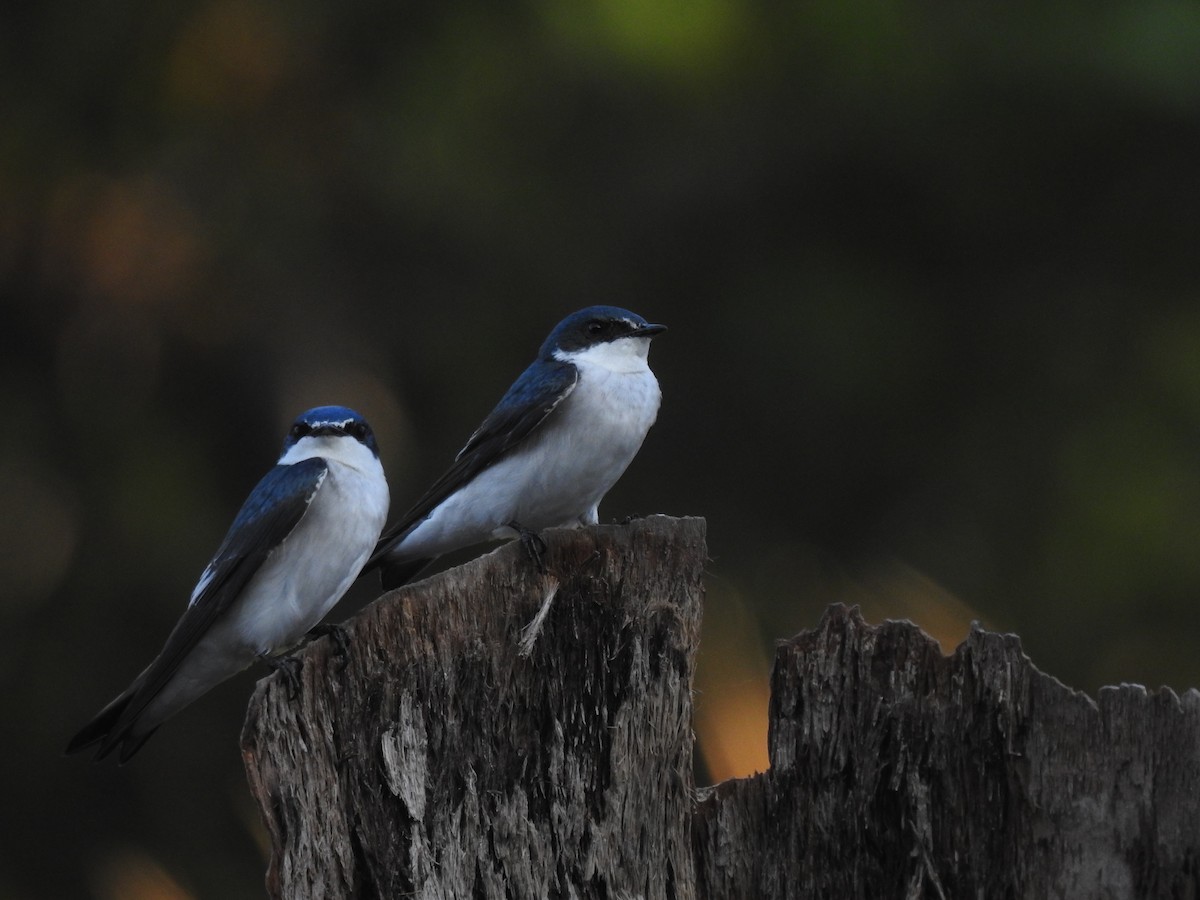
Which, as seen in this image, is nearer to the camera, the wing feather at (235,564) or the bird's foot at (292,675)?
the bird's foot at (292,675)

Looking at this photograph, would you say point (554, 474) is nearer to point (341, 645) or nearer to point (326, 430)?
point (326, 430)

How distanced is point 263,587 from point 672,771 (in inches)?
54.4

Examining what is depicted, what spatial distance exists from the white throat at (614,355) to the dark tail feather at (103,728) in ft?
4.65

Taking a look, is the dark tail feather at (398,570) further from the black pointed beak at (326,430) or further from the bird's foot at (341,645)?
the bird's foot at (341,645)

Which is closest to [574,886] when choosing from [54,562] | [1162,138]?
[54,562]

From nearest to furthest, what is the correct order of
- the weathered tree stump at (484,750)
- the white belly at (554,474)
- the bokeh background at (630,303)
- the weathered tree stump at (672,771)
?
the weathered tree stump at (672,771), the weathered tree stump at (484,750), the white belly at (554,474), the bokeh background at (630,303)

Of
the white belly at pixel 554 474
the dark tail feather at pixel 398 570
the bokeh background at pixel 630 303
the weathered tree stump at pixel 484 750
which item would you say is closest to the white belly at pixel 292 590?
the white belly at pixel 554 474

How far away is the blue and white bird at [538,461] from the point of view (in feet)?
15.1

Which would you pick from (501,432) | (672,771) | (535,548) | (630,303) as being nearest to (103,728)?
(501,432)

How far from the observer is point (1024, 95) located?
8.43 meters

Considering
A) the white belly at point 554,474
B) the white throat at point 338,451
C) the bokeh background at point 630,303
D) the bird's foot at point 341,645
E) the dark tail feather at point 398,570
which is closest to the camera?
the bird's foot at point 341,645

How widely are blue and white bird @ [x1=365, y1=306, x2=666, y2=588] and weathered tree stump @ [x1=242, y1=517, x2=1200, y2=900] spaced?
51.1 inches

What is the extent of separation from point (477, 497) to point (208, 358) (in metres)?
3.27

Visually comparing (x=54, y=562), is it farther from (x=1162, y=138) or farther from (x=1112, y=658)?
(x=1162, y=138)
